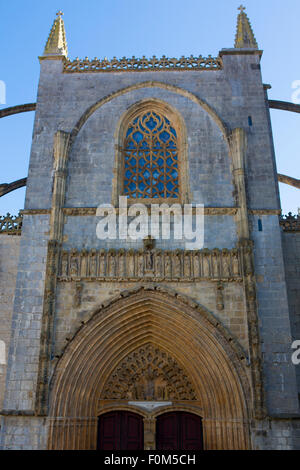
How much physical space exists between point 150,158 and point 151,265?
3.47m

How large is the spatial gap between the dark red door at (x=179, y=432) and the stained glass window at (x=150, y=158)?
18.7 feet

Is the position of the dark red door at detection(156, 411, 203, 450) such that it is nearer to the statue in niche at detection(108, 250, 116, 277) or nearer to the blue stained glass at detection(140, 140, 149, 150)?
the statue in niche at detection(108, 250, 116, 277)

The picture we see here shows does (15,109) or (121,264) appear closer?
(121,264)

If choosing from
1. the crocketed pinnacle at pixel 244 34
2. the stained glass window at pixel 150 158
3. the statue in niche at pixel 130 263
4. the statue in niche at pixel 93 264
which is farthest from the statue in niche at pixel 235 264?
the crocketed pinnacle at pixel 244 34

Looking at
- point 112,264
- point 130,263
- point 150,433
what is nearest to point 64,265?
point 112,264

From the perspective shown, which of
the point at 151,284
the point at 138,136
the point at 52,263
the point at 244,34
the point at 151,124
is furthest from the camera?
the point at 244,34

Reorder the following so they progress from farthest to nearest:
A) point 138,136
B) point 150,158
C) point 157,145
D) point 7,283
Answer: point 138,136
point 157,145
point 150,158
point 7,283

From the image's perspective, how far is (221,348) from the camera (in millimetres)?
10797

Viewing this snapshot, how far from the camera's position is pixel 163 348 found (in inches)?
461

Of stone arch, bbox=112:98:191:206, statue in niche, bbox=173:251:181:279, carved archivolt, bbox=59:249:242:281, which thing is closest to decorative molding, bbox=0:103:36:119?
stone arch, bbox=112:98:191:206

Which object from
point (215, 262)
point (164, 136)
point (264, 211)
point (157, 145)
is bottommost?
point (215, 262)

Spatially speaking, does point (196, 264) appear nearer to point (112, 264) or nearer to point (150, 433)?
point (112, 264)

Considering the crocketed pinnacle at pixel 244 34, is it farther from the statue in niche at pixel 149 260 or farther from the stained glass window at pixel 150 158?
the statue in niche at pixel 149 260

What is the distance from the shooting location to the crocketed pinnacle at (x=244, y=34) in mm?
14538
